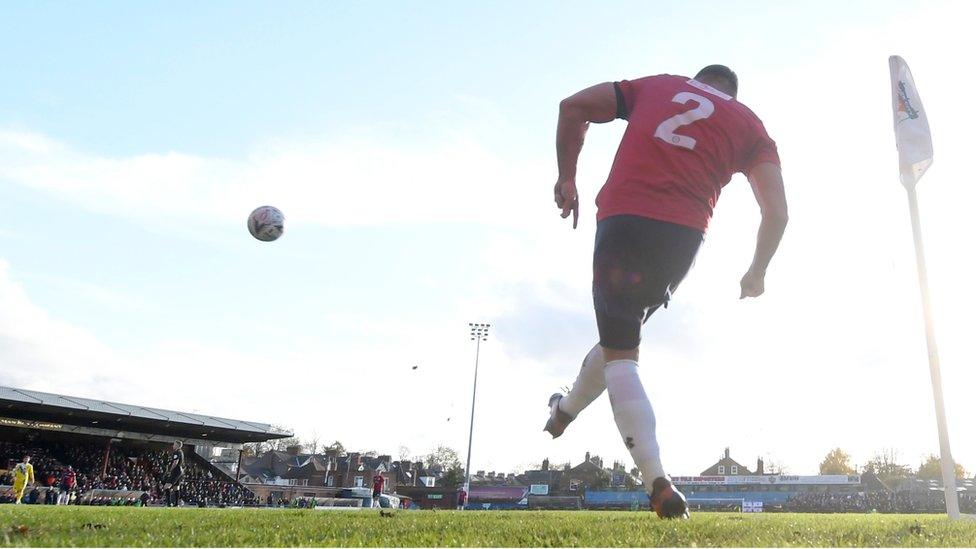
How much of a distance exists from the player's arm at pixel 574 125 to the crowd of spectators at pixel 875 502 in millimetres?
53937

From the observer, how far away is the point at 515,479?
98125mm

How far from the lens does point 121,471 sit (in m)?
45.9

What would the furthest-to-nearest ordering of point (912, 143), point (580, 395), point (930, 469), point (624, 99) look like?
point (930, 469) → point (912, 143) → point (580, 395) → point (624, 99)

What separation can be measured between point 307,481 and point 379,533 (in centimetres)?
10355

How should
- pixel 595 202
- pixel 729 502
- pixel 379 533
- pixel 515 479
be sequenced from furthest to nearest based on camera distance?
pixel 515 479 → pixel 729 502 → pixel 595 202 → pixel 379 533

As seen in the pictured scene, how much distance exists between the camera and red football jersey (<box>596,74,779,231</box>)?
3488 millimetres

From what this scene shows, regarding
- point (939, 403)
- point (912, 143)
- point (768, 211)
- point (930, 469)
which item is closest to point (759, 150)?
point (768, 211)

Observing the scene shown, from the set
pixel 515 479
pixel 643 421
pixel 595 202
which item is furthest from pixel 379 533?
pixel 515 479

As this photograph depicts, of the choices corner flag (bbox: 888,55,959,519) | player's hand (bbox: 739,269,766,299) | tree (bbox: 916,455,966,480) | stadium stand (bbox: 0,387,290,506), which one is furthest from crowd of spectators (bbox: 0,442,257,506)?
tree (bbox: 916,455,966,480)

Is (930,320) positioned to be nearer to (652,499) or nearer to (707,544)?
(652,499)

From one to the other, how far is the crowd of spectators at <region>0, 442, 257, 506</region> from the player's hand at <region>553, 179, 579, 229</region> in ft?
124

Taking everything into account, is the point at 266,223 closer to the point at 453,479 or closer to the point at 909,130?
the point at 909,130

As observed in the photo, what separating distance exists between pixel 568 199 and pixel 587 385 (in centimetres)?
106

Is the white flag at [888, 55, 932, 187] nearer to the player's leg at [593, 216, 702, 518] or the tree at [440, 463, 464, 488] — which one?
the player's leg at [593, 216, 702, 518]
